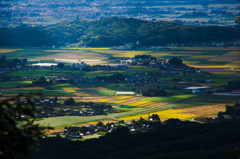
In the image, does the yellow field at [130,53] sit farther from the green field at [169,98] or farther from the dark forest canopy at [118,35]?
the green field at [169,98]

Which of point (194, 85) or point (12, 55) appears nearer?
point (194, 85)

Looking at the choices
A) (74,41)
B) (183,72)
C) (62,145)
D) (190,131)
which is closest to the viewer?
(62,145)

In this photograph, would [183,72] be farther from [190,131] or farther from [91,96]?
[190,131]

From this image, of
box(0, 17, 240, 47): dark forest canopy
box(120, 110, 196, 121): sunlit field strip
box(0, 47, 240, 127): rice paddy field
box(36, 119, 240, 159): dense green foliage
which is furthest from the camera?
box(0, 17, 240, 47): dark forest canopy

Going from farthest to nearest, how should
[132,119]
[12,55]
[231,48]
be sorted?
1. [231,48]
2. [12,55]
3. [132,119]

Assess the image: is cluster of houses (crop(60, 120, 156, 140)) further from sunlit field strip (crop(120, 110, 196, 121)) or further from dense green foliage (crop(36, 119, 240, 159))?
sunlit field strip (crop(120, 110, 196, 121))

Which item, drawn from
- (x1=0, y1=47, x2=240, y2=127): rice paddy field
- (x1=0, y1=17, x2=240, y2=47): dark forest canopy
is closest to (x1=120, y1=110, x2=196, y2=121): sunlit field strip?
(x1=0, y1=47, x2=240, y2=127): rice paddy field

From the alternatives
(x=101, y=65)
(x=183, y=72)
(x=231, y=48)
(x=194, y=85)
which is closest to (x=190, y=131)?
(x=194, y=85)
